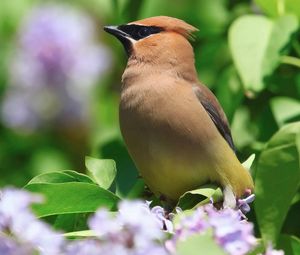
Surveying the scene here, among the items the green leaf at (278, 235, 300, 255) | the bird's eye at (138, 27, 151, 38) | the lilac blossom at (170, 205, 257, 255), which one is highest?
the lilac blossom at (170, 205, 257, 255)

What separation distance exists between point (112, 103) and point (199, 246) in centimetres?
342

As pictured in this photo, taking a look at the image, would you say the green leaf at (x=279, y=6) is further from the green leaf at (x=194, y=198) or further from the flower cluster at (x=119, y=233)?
the flower cluster at (x=119, y=233)

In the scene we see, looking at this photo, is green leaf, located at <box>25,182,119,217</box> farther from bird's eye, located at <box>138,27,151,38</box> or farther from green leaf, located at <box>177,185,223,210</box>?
bird's eye, located at <box>138,27,151,38</box>

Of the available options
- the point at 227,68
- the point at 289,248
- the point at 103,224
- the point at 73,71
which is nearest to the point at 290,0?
the point at 227,68

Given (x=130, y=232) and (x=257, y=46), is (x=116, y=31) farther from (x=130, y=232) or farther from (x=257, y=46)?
(x=130, y=232)

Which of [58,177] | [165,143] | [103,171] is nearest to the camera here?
[58,177]

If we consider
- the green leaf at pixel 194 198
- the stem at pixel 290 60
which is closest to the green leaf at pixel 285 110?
the stem at pixel 290 60

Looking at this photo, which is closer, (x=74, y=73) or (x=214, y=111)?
(x=214, y=111)

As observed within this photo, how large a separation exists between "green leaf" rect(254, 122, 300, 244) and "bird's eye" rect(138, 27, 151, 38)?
0.94 metres

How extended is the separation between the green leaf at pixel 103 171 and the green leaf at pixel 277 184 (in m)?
0.47

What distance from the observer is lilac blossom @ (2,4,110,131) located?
517 cm

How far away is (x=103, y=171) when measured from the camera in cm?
310

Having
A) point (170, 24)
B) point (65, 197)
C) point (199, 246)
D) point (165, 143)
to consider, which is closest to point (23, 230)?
point (199, 246)

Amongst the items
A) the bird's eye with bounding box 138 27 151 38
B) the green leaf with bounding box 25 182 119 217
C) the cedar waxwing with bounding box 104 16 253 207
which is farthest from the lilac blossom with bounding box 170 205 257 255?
the bird's eye with bounding box 138 27 151 38
